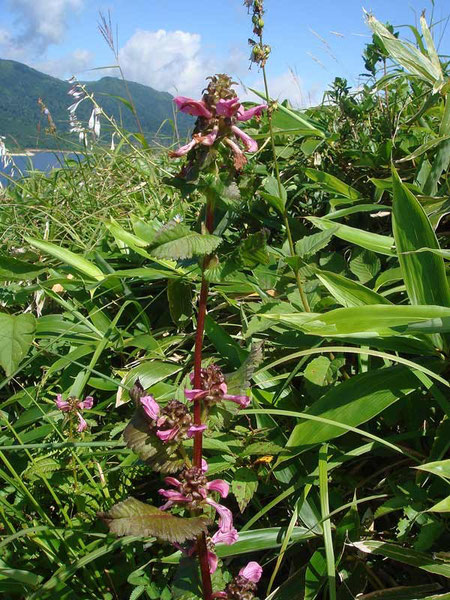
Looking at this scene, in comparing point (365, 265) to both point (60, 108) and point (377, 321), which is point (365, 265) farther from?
point (60, 108)

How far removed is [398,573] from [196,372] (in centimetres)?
68

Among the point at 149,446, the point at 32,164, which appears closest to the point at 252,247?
the point at 149,446

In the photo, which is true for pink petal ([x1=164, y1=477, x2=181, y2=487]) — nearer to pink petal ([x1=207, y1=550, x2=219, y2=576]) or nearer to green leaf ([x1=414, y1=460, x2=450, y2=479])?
pink petal ([x1=207, y1=550, x2=219, y2=576])

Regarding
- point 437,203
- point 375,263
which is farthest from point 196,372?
point 437,203

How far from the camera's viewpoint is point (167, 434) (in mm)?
858

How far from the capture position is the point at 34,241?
2.04 m

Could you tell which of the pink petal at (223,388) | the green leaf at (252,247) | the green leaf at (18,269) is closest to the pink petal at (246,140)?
the green leaf at (252,247)

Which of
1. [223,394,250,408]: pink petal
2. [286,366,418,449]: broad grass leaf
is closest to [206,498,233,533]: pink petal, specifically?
[223,394,250,408]: pink petal

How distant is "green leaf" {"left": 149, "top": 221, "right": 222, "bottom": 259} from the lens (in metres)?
0.83

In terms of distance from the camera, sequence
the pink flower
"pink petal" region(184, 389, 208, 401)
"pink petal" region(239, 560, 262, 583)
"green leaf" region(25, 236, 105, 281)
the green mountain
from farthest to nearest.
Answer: the green mountain < "green leaf" region(25, 236, 105, 281) < the pink flower < "pink petal" region(239, 560, 262, 583) < "pink petal" region(184, 389, 208, 401)

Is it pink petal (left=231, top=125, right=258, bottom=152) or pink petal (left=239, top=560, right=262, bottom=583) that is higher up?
pink petal (left=231, top=125, right=258, bottom=152)

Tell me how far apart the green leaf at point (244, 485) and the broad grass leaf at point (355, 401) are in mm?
110

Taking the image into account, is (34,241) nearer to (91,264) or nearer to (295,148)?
(91,264)

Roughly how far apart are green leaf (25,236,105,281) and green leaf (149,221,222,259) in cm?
118
